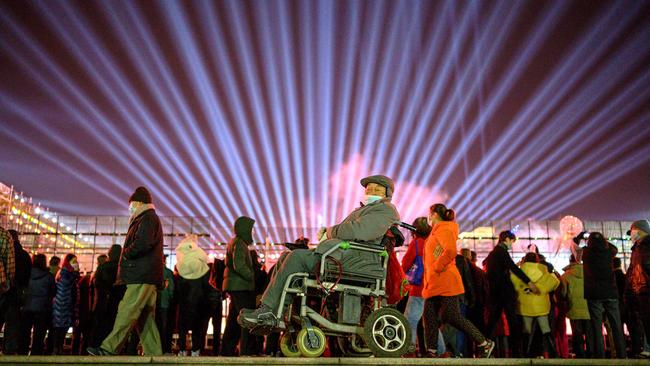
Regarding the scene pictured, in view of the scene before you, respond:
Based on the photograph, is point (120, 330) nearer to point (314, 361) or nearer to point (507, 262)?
point (314, 361)

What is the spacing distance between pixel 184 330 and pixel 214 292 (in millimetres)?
731

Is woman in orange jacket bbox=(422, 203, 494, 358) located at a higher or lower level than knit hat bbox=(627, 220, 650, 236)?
lower

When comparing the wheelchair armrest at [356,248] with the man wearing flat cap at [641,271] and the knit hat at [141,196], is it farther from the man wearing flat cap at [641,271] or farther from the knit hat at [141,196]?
the man wearing flat cap at [641,271]

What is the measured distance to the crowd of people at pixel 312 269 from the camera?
5.96 metres

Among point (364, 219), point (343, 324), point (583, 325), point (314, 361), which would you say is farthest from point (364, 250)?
point (583, 325)

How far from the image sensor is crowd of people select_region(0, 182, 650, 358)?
5961mm

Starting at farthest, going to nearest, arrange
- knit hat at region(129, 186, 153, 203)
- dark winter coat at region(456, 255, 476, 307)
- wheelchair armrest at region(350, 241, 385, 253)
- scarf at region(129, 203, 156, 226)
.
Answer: dark winter coat at region(456, 255, 476, 307)
knit hat at region(129, 186, 153, 203)
scarf at region(129, 203, 156, 226)
wheelchair armrest at region(350, 241, 385, 253)

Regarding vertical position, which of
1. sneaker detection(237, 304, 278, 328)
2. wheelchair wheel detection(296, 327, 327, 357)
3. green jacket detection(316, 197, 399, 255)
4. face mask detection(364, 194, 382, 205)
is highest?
face mask detection(364, 194, 382, 205)

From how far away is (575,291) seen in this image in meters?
8.84

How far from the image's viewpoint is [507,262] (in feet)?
26.3

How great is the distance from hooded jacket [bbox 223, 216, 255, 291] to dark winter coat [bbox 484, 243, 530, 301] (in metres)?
3.04

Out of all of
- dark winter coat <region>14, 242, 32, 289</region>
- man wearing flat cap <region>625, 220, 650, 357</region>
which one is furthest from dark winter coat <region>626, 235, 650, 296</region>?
dark winter coat <region>14, 242, 32, 289</region>

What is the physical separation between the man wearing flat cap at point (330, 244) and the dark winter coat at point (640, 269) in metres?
3.03

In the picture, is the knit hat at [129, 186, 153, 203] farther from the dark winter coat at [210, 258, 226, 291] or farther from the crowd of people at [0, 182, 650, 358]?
the dark winter coat at [210, 258, 226, 291]
